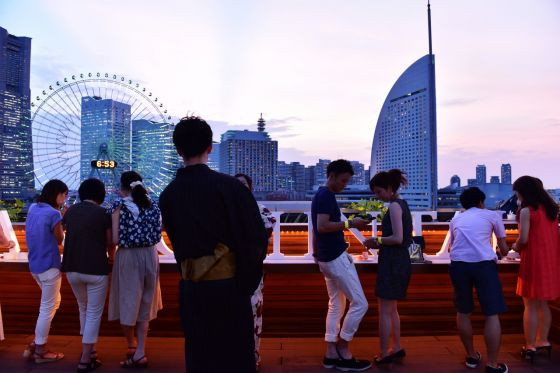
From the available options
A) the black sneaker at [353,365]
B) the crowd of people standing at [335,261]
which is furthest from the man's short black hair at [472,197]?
the black sneaker at [353,365]

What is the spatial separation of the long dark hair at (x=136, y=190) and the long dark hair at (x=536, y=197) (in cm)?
259

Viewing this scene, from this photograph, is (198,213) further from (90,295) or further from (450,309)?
(450,309)

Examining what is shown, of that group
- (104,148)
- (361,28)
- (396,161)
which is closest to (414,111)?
(396,161)

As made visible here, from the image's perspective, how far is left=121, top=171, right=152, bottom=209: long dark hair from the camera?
300 cm

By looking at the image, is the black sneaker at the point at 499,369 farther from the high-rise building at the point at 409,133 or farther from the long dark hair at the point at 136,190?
the high-rise building at the point at 409,133

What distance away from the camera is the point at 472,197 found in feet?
10.1

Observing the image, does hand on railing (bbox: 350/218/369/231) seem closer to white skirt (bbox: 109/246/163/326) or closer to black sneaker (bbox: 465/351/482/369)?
black sneaker (bbox: 465/351/482/369)

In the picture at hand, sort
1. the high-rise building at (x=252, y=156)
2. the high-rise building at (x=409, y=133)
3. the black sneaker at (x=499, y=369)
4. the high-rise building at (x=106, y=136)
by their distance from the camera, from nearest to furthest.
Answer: the black sneaker at (x=499, y=369), the high-rise building at (x=106, y=136), the high-rise building at (x=409, y=133), the high-rise building at (x=252, y=156)

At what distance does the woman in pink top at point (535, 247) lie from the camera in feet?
10.4

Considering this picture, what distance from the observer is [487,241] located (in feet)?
9.85

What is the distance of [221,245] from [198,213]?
0.43ft

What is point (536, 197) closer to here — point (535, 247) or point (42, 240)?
point (535, 247)

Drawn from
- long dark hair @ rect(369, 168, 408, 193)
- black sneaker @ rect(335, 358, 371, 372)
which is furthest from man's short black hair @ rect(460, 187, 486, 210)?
black sneaker @ rect(335, 358, 371, 372)

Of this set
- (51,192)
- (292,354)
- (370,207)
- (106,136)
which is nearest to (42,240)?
(51,192)
